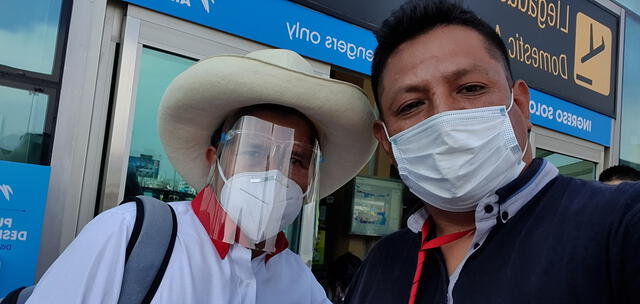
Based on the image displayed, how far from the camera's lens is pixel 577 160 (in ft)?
18.1

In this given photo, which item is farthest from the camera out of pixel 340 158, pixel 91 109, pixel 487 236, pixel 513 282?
pixel 91 109

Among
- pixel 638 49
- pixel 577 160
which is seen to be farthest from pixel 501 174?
pixel 638 49

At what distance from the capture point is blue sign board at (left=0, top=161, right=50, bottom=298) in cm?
221

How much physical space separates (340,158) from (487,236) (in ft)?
2.82

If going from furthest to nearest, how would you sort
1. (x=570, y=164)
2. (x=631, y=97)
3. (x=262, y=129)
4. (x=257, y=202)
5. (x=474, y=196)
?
(x=631, y=97)
(x=570, y=164)
(x=262, y=129)
(x=257, y=202)
(x=474, y=196)

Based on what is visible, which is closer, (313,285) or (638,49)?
(313,285)

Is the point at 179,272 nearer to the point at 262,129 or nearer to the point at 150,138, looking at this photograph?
the point at 262,129

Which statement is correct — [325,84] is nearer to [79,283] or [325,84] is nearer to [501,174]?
[501,174]

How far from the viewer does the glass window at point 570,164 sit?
5.19 metres

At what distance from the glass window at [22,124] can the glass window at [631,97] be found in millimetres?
6241

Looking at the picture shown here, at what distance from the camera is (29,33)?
→ 2455mm

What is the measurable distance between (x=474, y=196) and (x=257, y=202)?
2.07ft

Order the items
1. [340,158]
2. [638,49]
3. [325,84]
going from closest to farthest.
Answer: [325,84]
[340,158]
[638,49]

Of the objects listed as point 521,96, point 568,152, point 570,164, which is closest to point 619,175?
point 568,152
